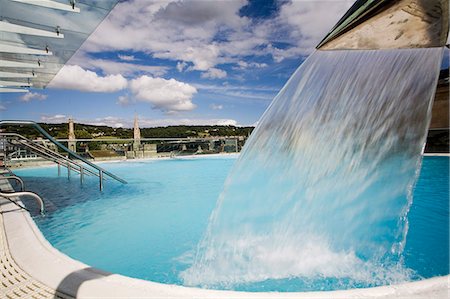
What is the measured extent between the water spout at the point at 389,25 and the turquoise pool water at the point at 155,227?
1.93 m

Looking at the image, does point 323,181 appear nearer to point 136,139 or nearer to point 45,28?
point 45,28

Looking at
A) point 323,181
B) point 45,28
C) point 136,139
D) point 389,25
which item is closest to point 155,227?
point 323,181

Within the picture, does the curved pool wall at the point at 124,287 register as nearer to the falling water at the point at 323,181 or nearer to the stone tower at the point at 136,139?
the falling water at the point at 323,181

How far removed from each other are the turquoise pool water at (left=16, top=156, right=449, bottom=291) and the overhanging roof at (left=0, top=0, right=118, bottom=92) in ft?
11.6

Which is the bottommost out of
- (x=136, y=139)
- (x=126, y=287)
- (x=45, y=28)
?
(x=126, y=287)

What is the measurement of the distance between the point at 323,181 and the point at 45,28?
650cm

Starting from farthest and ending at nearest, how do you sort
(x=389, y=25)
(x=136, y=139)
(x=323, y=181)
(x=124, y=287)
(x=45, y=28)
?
(x=136, y=139), (x=45, y=28), (x=323, y=181), (x=389, y=25), (x=124, y=287)

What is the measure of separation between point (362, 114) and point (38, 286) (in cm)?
449

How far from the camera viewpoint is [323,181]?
4355 mm

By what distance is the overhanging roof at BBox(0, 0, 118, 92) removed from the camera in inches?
193

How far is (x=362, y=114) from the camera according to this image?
14.1ft

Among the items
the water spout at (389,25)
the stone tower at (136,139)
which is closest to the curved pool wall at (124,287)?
the water spout at (389,25)

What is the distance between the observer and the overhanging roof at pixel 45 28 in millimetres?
4895

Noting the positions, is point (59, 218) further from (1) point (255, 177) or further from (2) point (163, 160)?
(2) point (163, 160)
